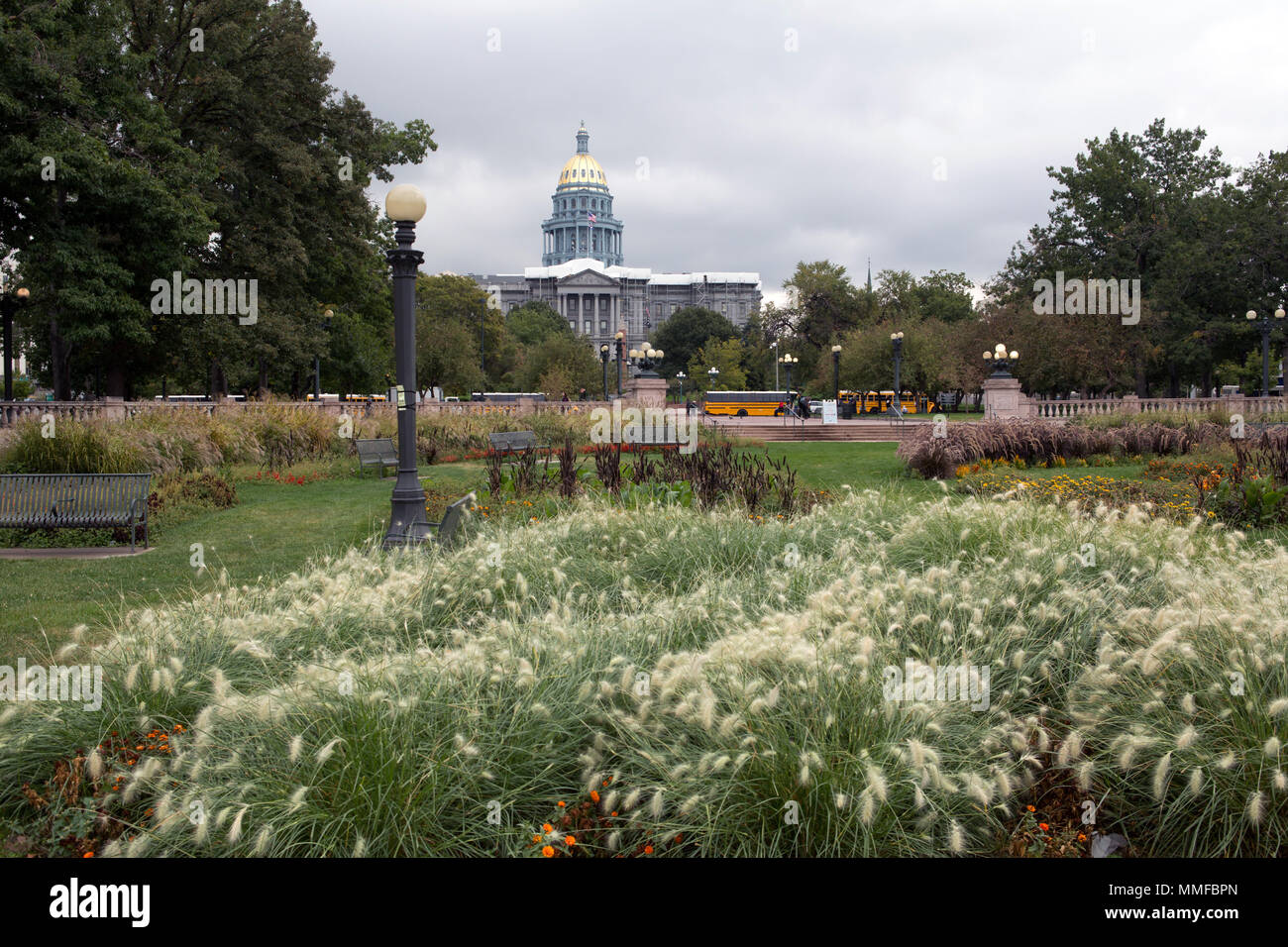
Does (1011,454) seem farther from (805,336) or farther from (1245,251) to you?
(805,336)

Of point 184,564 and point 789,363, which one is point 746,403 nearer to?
point 789,363

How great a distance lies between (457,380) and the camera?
5703 centimetres

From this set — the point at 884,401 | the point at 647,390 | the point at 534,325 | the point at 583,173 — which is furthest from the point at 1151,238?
the point at 583,173

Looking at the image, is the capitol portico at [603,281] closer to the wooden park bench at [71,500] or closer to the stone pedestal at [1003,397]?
the stone pedestal at [1003,397]

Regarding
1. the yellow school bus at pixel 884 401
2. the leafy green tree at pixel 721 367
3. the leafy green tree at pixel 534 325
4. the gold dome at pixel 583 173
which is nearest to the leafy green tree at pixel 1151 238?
the yellow school bus at pixel 884 401

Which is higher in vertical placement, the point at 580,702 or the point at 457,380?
the point at 457,380

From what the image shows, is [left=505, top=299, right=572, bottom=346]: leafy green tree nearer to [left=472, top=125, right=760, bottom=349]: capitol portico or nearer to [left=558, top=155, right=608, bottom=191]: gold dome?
[left=472, top=125, right=760, bottom=349]: capitol portico

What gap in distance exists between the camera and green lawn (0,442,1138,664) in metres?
7.02

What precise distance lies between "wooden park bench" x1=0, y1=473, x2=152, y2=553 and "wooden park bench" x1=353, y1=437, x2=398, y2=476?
7.77 m

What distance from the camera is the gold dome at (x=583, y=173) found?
508 ft

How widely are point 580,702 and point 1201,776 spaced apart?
2.41 m

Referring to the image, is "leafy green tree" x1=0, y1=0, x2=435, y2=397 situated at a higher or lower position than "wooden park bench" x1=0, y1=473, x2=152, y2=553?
higher

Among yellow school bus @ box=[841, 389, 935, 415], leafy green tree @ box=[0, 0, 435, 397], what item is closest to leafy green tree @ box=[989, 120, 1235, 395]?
yellow school bus @ box=[841, 389, 935, 415]
